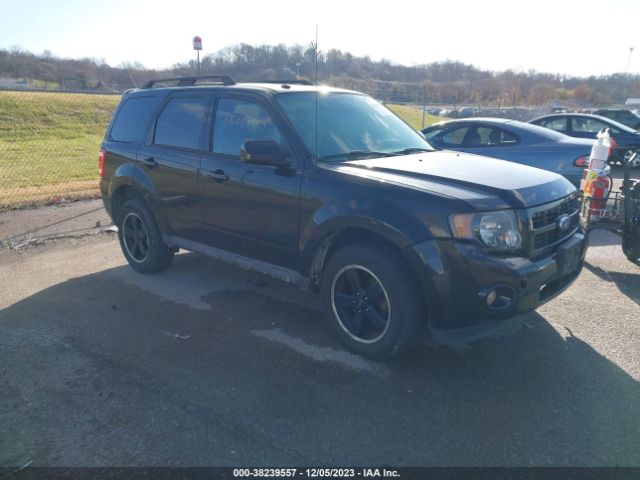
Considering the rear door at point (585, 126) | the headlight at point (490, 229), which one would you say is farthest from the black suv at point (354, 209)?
the rear door at point (585, 126)

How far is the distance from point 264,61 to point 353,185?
23.1 feet

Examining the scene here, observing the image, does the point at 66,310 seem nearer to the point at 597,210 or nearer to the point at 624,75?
the point at 597,210

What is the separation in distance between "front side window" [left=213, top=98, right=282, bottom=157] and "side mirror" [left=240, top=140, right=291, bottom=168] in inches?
9.4

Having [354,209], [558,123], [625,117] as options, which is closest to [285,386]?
[354,209]

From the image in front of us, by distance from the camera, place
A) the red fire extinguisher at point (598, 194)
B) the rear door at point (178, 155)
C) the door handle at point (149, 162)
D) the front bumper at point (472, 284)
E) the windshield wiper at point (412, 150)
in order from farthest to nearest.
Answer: the red fire extinguisher at point (598, 194), the door handle at point (149, 162), the rear door at point (178, 155), the windshield wiper at point (412, 150), the front bumper at point (472, 284)

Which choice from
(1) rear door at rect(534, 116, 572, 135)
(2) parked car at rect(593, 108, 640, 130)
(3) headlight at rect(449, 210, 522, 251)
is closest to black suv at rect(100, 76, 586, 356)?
(3) headlight at rect(449, 210, 522, 251)

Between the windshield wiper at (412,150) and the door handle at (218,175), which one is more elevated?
the windshield wiper at (412,150)

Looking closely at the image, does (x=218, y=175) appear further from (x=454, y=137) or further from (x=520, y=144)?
(x=520, y=144)

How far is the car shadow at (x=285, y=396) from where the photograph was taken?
295cm

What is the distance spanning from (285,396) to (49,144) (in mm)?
20230

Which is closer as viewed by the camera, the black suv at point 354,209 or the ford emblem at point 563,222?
the black suv at point 354,209

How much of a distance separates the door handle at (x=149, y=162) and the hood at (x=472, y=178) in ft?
7.56

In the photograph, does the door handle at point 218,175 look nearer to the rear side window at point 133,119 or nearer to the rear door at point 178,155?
the rear door at point 178,155

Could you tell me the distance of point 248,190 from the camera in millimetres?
4559
